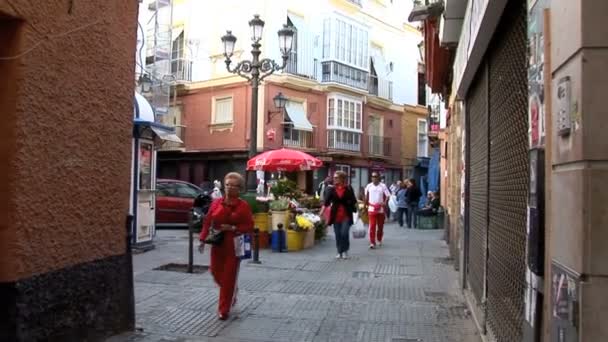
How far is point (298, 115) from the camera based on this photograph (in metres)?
29.4

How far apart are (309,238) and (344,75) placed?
19534 mm

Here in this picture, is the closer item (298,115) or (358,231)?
(358,231)

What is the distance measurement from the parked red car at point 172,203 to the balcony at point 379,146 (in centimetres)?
1708

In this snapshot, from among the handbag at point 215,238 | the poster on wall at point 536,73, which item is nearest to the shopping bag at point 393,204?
the handbag at point 215,238

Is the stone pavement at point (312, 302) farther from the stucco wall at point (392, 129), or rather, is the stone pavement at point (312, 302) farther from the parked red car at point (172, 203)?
the stucco wall at point (392, 129)

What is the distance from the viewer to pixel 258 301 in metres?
7.54

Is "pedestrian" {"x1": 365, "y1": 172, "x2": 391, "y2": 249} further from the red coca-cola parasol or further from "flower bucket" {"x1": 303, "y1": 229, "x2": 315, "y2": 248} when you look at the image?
the red coca-cola parasol

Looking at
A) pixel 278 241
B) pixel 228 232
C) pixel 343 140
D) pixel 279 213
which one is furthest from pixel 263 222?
pixel 343 140

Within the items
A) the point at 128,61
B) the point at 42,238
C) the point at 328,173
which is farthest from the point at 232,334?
the point at 328,173

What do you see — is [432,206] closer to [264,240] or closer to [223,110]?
[264,240]

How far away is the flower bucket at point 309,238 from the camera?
13.2 metres

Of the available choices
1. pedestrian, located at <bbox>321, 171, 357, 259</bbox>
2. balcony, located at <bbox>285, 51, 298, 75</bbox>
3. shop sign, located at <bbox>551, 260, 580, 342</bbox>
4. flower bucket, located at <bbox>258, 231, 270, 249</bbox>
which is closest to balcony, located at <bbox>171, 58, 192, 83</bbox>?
balcony, located at <bbox>285, 51, 298, 75</bbox>

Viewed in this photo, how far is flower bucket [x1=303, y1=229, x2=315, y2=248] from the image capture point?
13210mm

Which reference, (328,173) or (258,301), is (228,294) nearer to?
(258,301)
